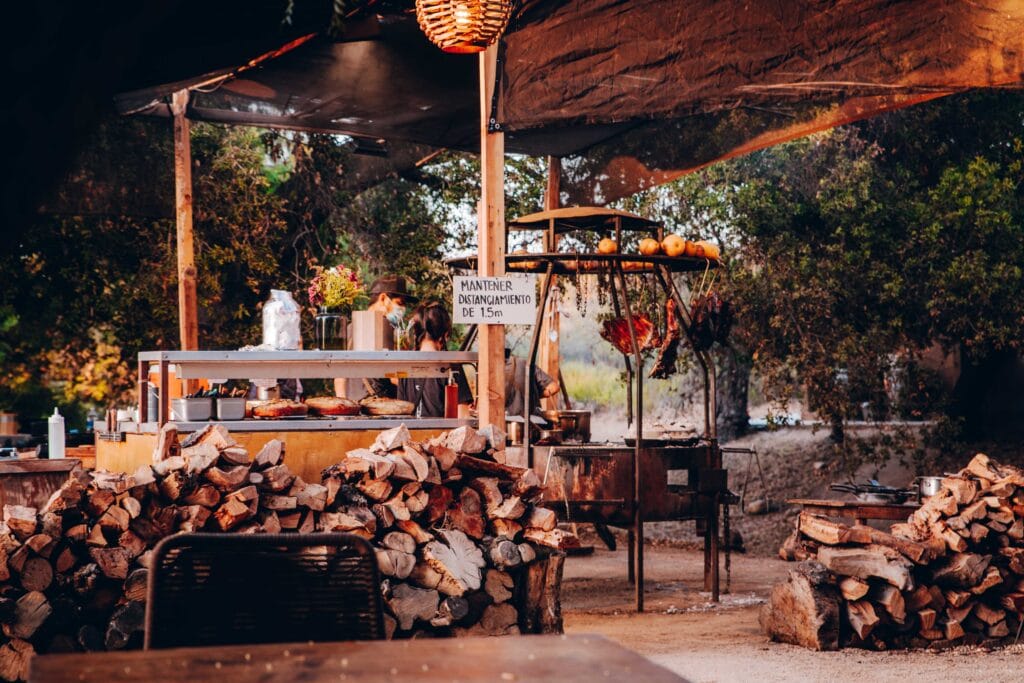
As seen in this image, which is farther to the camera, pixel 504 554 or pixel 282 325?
pixel 282 325

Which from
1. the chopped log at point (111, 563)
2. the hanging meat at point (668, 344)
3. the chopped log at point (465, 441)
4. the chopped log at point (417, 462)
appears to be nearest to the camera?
the chopped log at point (111, 563)

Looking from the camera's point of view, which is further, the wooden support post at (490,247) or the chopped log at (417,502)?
the wooden support post at (490,247)

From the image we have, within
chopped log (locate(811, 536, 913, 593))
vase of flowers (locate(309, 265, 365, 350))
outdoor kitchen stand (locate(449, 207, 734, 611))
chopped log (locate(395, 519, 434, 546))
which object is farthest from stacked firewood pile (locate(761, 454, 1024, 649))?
vase of flowers (locate(309, 265, 365, 350))

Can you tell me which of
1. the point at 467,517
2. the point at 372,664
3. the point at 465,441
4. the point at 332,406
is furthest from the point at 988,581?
the point at 372,664

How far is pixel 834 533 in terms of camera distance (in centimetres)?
709

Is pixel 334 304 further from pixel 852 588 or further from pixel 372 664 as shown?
pixel 372 664

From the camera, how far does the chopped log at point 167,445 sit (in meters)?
5.59

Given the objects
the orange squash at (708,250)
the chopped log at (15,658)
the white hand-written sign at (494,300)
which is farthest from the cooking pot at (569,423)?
the chopped log at (15,658)

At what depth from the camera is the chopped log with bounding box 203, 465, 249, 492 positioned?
529 cm

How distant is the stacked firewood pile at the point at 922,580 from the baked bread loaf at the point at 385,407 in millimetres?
2680

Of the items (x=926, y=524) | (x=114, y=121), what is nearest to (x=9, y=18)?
(x=926, y=524)

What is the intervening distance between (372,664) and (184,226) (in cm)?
758

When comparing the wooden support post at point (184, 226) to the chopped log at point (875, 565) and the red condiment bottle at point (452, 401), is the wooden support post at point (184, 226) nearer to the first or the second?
the red condiment bottle at point (452, 401)

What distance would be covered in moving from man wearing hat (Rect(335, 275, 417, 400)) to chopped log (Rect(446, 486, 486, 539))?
3.50 ft
